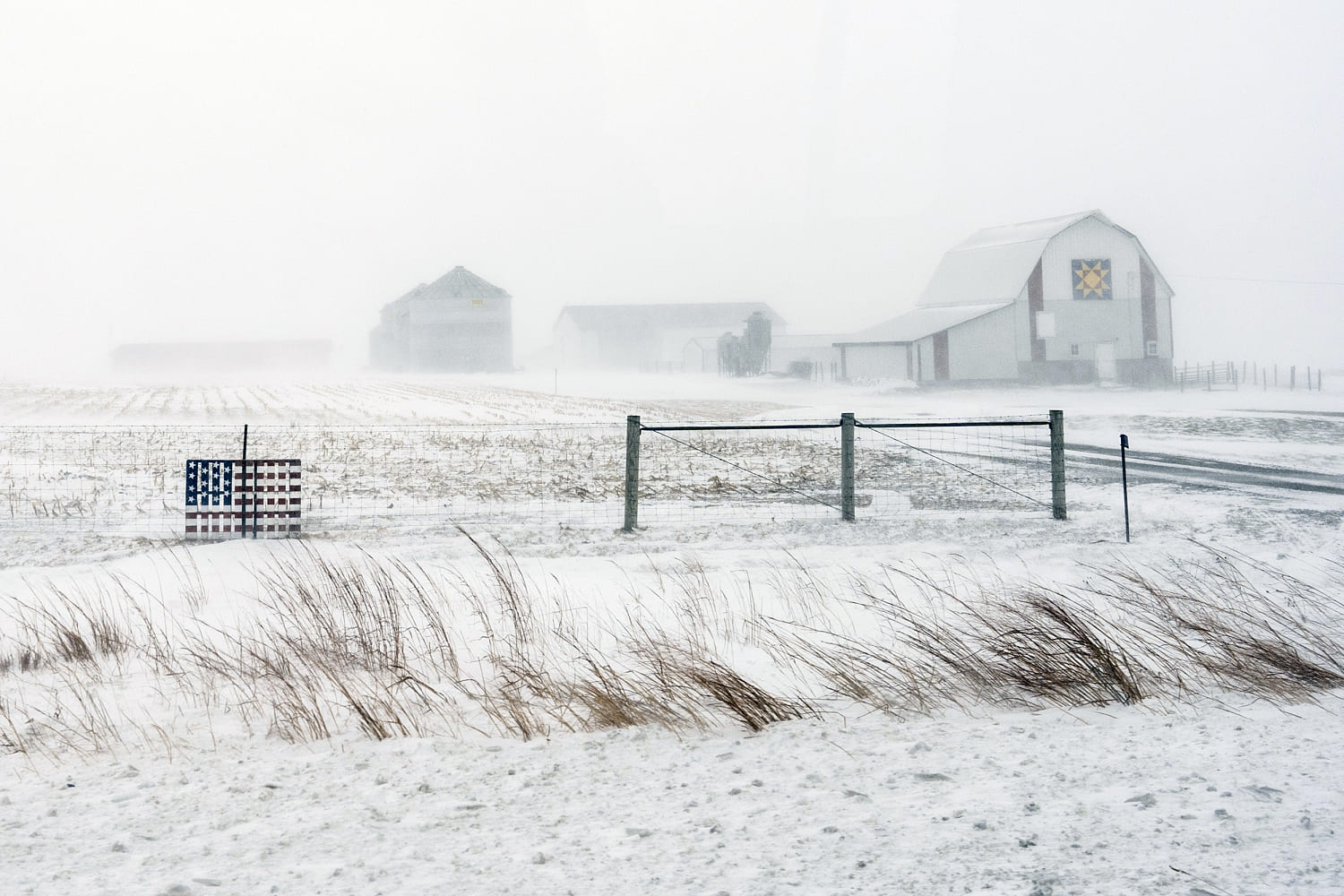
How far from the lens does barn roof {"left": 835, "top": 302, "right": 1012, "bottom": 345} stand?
47844mm

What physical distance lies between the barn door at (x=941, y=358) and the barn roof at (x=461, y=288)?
45687 mm

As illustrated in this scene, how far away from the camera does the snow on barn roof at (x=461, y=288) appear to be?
83625 millimetres

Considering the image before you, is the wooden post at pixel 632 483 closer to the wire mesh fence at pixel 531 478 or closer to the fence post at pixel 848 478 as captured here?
the wire mesh fence at pixel 531 478

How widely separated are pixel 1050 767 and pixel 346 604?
4.81 m

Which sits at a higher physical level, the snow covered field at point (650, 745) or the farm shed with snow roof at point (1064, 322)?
the farm shed with snow roof at point (1064, 322)

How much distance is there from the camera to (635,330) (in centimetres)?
10238

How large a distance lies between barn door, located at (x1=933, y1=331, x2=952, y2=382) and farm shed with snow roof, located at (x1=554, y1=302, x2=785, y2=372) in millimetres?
51288

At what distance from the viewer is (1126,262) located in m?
48.5

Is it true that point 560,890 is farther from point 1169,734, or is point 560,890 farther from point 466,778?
point 1169,734

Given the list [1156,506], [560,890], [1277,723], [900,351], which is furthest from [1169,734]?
[900,351]

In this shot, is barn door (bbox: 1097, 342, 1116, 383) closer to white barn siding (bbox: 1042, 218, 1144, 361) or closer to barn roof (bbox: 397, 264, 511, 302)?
white barn siding (bbox: 1042, 218, 1144, 361)

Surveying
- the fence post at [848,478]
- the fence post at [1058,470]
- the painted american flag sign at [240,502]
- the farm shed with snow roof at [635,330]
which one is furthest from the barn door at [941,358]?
the farm shed with snow roof at [635,330]

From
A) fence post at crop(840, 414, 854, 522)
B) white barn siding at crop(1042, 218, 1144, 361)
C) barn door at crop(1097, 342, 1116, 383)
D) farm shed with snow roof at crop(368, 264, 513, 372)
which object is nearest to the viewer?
fence post at crop(840, 414, 854, 522)

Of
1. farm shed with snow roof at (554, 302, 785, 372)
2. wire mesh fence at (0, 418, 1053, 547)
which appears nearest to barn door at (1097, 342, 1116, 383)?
wire mesh fence at (0, 418, 1053, 547)
